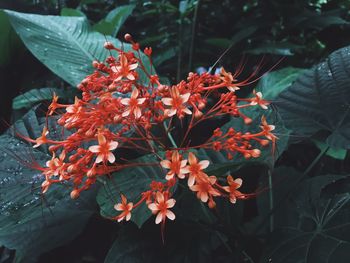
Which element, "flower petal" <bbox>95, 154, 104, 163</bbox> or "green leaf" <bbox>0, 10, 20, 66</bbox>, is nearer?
"flower petal" <bbox>95, 154, 104, 163</bbox>

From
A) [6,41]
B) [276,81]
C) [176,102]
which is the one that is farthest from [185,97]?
[6,41]

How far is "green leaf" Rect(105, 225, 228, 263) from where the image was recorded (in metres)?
0.85

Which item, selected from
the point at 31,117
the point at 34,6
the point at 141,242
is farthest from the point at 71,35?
the point at 141,242

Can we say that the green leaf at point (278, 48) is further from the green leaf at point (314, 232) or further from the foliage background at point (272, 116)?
the green leaf at point (314, 232)

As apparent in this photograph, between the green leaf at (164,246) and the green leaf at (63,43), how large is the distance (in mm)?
510

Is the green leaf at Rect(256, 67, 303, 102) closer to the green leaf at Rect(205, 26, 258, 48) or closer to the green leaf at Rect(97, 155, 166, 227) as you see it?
the green leaf at Rect(205, 26, 258, 48)

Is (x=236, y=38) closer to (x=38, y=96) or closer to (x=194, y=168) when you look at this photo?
(x=38, y=96)

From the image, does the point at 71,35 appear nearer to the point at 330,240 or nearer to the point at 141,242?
the point at 141,242

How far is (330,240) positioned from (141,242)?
36 centimetres

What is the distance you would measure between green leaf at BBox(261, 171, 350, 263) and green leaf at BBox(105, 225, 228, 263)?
0.42ft

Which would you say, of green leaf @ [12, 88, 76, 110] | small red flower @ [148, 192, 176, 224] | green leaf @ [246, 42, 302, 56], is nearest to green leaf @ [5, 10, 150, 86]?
green leaf @ [12, 88, 76, 110]

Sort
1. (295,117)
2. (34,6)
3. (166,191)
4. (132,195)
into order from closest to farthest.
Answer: (166,191), (132,195), (295,117), (34,6)

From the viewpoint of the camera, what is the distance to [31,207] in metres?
0.88

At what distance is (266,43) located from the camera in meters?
1.55
